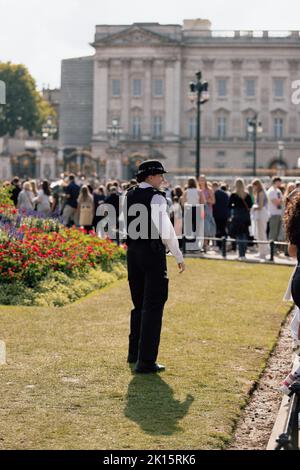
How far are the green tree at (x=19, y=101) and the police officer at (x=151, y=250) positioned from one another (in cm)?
8159

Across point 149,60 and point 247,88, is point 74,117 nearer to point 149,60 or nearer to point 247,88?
point 149,60

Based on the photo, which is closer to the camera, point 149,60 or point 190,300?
point 190,300

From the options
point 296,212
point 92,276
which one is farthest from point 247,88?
point 296,212

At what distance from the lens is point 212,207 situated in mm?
23625

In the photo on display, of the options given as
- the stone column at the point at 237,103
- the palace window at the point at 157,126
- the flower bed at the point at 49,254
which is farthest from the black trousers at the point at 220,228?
the stone column at the point at 237,103

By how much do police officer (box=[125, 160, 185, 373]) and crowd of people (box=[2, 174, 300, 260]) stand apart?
11.5 metres

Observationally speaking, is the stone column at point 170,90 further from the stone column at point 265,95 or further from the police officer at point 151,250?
the police officer at point 151,250

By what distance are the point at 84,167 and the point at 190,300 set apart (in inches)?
1830

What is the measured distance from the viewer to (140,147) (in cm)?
8525

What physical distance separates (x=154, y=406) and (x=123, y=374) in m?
1.18

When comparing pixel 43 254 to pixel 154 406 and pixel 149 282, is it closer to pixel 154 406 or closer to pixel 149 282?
pixel 149 282

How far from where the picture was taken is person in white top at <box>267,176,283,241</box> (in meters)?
22.7

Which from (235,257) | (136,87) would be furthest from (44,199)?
Result: (136,87)

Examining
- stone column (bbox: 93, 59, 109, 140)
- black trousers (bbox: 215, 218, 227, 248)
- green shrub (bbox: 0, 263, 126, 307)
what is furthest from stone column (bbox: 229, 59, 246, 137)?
green shrub (bbox: 0, 263, 126, 307)
